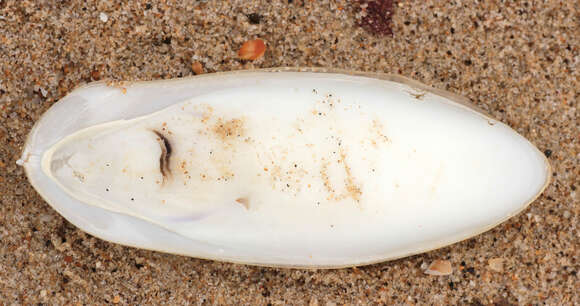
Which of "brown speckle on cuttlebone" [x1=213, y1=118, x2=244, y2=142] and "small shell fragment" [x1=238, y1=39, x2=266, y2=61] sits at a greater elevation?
"small shell fragment" [x1=238, y1=39, x2=266, y2=61]

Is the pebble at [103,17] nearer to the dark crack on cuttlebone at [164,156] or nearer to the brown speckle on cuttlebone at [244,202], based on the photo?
the dark crack on cuttlebone at [164,156]

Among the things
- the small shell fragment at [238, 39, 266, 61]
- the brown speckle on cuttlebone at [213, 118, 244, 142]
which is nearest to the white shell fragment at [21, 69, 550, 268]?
the brown speckle on cuttlebone at [213, 118, 244, 142]

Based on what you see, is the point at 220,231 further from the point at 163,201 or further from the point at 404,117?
the point at 404,117

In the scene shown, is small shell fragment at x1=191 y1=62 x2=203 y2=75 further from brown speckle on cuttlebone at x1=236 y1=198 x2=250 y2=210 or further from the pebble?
brown speckle on cuttlebone at x1=236 y1=198 x2=250 y2=210

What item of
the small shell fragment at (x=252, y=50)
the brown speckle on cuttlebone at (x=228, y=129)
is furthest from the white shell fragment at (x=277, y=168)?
the small shell fragment at (x=252, y=50)

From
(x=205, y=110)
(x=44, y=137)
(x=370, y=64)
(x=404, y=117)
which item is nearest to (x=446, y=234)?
(x=404, y=117)

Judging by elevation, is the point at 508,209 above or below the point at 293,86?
below

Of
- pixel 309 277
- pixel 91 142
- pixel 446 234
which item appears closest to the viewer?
pixel 91 142

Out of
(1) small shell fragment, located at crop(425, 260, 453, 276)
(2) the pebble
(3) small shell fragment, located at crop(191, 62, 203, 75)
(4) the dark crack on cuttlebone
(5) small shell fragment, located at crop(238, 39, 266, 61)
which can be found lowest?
(1) small shell fragment, located at crop(425, 260, 453, 276)
